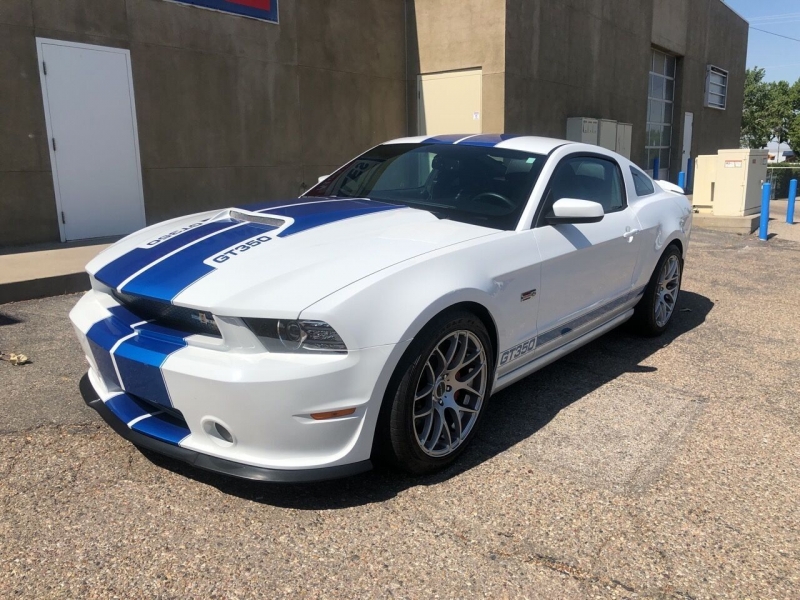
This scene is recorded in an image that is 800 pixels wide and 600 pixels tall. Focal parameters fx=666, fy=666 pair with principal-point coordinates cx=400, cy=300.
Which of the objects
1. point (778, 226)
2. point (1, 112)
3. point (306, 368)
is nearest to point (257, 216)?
point (306, 368)

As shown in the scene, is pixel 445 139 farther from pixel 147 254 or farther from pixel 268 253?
pixel 147 254

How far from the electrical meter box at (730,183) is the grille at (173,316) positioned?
11964 mm

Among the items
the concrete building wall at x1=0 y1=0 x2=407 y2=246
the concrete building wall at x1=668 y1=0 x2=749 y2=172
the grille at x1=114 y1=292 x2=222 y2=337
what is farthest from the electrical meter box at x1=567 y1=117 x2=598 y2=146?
the grille at x1=114 y1=292 x2=222 y2=337

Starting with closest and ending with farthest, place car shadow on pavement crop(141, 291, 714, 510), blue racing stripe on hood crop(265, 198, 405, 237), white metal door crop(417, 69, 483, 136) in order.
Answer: car shadow on pavement crop(141, 291, 714, 510) < blue racing stripe on hood crop(265, 198, 405, 237) < white metal door crop(417, 69, 483, 136)

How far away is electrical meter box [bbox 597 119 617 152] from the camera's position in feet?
52.5

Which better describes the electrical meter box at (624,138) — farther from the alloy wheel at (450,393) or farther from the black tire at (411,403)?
the black tire at (411,403)

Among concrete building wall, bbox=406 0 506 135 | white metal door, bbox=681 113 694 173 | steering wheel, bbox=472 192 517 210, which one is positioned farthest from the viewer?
white metal door, bbox=681 113 694 173

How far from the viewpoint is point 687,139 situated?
2309cm

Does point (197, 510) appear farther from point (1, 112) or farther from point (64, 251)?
point (1, 112)

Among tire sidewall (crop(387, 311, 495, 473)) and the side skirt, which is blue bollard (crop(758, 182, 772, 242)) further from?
tire sidewall (crop(387, 311, 495, 473))

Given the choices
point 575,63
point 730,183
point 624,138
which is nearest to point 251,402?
point 730,183

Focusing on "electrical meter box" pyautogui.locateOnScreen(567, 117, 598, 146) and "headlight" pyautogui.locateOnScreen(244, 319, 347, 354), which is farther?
"electrical meter box" pyautogui.locateOnScreen(567, 117, 598, 146)

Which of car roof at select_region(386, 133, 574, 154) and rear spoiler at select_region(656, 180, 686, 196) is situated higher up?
car roof at select_region(386, 133, 574, 154)

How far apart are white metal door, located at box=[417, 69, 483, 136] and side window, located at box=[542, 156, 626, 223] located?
27.9 feet
